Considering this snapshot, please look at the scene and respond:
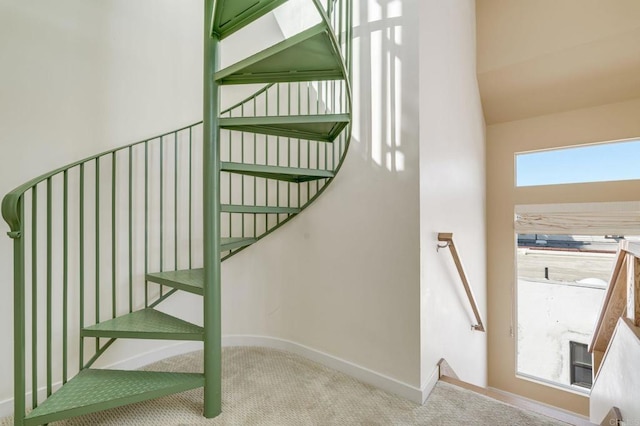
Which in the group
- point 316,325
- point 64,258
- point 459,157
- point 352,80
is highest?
point 352,80

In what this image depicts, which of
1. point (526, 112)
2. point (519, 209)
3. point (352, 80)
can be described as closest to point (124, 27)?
point (352, 80)

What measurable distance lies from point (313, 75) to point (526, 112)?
2.85 m

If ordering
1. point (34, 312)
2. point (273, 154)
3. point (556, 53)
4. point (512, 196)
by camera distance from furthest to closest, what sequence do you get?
point (512, 196) → point (556, 53) → point (273, 154) → point (34, 312)

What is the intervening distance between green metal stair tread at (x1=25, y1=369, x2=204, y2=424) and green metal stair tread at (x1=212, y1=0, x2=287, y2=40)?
5.89 ft

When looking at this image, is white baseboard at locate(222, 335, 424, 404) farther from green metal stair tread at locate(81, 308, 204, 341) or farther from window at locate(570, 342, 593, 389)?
window at locate(570, 342, 593, 389)

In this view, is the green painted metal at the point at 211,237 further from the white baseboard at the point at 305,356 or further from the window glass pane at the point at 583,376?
the window glass pane at the point at 583,376

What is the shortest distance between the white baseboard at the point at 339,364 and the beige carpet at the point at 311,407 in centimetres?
4

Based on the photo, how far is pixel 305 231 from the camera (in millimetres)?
2188

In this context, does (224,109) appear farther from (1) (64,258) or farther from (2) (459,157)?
(2) (459,157)

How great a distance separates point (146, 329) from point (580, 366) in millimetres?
4628

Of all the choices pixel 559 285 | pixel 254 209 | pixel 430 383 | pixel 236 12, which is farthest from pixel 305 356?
pixel 559 285

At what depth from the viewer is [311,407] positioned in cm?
159

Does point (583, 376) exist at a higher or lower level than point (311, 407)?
lower

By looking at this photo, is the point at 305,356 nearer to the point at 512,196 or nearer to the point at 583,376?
the point at 512,196
